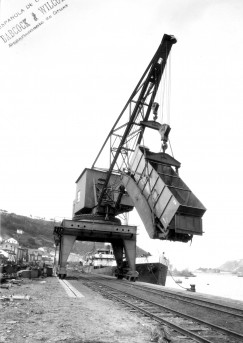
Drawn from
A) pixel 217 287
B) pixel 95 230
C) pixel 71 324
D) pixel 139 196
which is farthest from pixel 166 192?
pixel 217 287

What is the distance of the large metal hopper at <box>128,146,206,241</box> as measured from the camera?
34.7 feet

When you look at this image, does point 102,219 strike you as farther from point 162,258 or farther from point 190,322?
point 190,322

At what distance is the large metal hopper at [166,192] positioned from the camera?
1056 centimetres

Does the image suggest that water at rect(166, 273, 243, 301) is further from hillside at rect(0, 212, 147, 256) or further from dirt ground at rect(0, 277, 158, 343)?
hillside at rect(0, 212, 147, 256)

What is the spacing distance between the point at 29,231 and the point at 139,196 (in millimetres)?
114381

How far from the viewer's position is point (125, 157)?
16.8 m

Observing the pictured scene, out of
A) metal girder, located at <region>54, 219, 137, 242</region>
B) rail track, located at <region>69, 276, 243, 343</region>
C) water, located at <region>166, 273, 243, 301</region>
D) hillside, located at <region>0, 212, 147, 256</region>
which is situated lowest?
water, located at <region>166, 273, 243, 301</region>

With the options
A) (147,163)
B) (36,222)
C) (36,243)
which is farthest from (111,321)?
(36,222)

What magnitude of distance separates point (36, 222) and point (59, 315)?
127 m

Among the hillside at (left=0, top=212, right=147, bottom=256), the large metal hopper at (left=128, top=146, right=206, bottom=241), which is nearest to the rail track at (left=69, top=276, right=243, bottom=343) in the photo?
the large metal hopper at (left=128, top=146, right=206, bottom=241)

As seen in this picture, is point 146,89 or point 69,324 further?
point 146,89

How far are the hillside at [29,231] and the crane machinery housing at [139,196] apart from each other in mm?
85233

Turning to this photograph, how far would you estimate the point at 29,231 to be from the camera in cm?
11888

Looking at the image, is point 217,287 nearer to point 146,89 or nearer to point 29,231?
point 146,89
